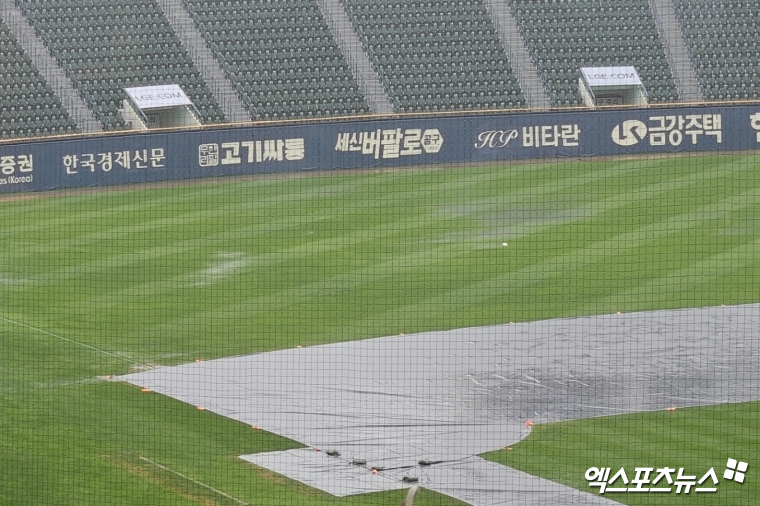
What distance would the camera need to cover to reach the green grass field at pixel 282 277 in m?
14.9

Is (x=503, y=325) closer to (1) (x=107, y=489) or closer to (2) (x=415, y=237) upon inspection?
(2) (x=415, y=237)

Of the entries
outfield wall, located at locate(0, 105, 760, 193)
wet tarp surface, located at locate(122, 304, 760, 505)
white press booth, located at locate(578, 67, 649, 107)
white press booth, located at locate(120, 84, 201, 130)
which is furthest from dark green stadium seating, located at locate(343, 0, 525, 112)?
wet tarp surface, located at locate(122, 304, 760, 505)

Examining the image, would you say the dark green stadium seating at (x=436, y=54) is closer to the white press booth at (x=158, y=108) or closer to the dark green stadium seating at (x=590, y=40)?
the dark green stadium seating at (x=590, y=40)

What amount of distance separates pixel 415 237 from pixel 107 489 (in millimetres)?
12632

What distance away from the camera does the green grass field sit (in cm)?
1493

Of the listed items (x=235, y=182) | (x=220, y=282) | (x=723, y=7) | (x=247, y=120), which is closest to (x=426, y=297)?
(x=220, y=282)

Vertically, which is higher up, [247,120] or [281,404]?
[247,120]

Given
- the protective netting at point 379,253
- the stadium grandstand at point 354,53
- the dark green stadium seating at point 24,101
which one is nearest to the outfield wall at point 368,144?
the protective netting at point 379,253

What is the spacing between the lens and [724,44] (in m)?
38.3

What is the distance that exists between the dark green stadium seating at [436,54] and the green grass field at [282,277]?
488 cm

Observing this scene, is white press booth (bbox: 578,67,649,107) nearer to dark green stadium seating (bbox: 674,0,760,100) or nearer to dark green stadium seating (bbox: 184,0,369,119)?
dark green stadium seating (bbox: 674,0,760,100)

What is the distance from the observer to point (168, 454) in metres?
15.0

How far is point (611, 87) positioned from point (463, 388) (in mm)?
21567

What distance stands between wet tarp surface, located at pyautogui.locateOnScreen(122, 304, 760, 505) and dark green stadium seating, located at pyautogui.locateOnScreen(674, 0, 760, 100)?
17818 millimetres
